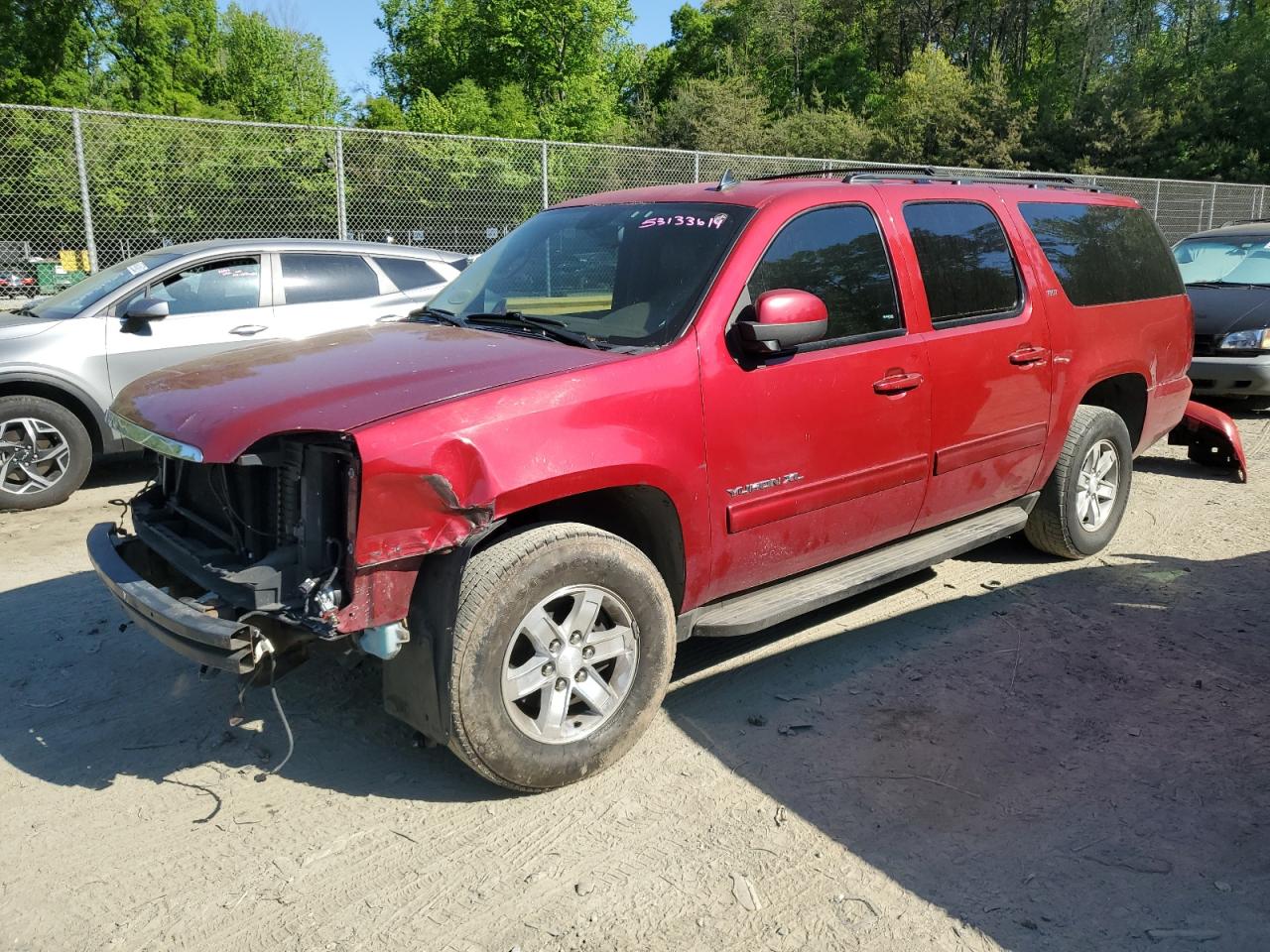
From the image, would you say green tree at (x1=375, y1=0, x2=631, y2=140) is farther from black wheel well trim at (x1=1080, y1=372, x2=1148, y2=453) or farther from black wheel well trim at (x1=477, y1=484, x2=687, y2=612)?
black wheel well trim at (x1=477, y1=484, x2=687, y2=612)

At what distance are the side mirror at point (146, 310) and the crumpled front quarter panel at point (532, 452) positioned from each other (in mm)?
4736

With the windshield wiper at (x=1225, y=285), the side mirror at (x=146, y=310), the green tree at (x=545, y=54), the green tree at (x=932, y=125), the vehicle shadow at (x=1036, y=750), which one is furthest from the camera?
the green tree at (x=545, y=54)

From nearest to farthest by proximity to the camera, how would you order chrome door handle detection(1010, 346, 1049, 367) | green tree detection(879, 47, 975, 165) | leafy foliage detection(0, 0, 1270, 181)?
chrome door handle detection(1010, 346, 1049, 367) → leafy foliage detection(0, 0, 1270, 181) → green tree detection(879, 47, 975, 165)

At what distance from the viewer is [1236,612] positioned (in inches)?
191

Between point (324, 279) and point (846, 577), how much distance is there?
5.30m

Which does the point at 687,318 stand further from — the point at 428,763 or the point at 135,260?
the point at 135,260

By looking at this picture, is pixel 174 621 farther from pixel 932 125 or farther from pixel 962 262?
pixel 932 125

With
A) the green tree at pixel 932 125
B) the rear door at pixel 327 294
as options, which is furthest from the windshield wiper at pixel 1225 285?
the green tree at pixel 932 125

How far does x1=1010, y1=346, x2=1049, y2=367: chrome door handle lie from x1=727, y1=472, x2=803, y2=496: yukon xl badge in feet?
5.06

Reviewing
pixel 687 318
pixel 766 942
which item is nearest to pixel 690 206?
pixel 687 318

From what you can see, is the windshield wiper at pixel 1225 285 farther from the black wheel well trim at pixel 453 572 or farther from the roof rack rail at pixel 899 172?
the black wheel well trim at pixel 453 572

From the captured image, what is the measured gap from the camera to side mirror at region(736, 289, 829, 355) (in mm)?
3512

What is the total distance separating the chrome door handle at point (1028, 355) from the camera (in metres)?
4.66

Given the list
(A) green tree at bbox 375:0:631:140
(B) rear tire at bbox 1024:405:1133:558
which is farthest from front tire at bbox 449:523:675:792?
(A) green tree at bbox 375:0:631:140
